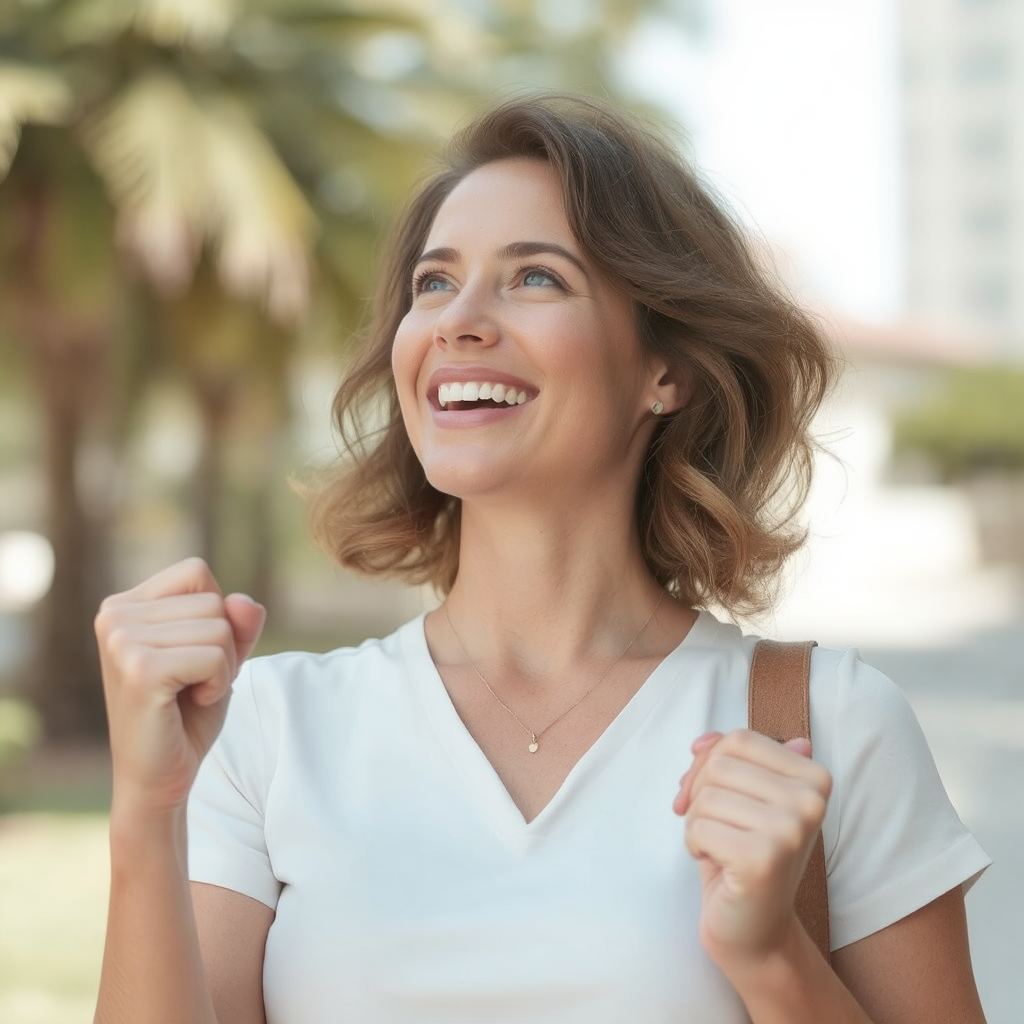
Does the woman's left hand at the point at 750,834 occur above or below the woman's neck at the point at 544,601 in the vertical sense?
below

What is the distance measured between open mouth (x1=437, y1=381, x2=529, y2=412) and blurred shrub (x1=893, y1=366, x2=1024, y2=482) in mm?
29444

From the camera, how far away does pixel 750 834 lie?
170cm

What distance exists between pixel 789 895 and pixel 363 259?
30.6 ft

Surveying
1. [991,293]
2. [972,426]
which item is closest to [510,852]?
[972,426]

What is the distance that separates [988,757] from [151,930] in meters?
10.1

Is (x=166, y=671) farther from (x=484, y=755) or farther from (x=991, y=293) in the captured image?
(x=991, y=293)

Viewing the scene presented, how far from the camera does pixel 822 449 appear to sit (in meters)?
2.76

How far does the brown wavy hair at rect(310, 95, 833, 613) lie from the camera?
7.89ft

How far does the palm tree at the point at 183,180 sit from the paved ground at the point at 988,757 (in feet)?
16.6

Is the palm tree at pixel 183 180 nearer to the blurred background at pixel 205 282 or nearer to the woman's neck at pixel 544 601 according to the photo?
the blurred background at pixel 205 282

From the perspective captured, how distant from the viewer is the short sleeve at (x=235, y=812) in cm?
209

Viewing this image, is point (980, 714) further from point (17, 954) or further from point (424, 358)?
point (424, 358)

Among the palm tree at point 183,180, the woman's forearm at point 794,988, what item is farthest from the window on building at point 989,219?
the woman's forearm at point 794,988

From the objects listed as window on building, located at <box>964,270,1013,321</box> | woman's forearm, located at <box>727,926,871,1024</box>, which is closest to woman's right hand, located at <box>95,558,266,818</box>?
woman's forearm, located at <box>727,926,871,1024</box>
